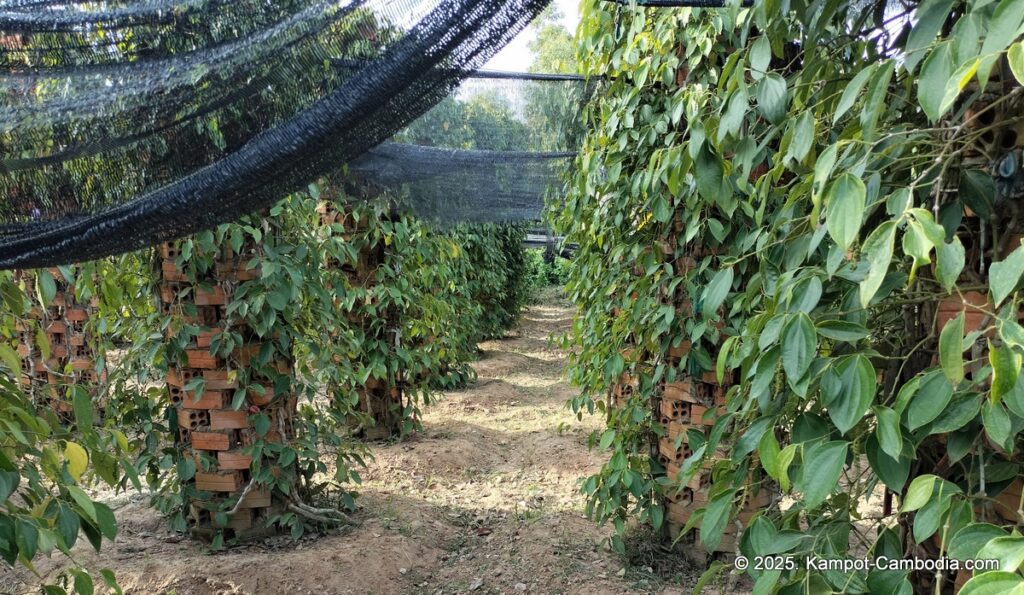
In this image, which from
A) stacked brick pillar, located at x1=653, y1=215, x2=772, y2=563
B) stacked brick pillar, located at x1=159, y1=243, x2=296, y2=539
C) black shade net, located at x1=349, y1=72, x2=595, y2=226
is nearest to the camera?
stacked brick pillar, located at x1=653, y1=215, x2=772, y2=563

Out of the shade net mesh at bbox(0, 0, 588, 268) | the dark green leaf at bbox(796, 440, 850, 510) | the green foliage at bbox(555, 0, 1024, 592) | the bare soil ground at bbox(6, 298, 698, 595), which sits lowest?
the bare soil ground at bbox(6, 298, 698, 595)

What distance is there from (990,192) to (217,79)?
1.25m

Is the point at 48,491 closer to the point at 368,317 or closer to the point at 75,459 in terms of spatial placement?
the point at 75,459

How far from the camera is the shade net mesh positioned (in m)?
1.13

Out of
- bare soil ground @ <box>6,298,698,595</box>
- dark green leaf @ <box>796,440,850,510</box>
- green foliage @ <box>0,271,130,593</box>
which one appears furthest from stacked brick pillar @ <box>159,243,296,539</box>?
dark green leaf @ <box>796,440,850,510</box>

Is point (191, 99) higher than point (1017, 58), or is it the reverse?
point (191, 99)

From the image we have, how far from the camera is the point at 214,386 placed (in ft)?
8.13

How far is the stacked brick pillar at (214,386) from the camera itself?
2.47 m

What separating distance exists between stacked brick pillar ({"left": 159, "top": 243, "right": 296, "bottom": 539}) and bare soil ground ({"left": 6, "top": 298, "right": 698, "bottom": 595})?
0.23m

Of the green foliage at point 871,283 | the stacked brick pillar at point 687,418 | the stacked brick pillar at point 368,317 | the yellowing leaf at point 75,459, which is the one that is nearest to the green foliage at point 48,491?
the yellowing leaf at point 75,459

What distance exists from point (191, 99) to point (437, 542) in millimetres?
2254

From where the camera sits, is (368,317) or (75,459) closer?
(75,459)

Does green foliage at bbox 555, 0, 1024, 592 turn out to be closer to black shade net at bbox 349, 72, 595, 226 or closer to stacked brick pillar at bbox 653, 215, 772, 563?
stacked brick pillar at bbox 653, 215, 772, 563

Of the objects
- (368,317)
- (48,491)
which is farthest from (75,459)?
(368,317)
